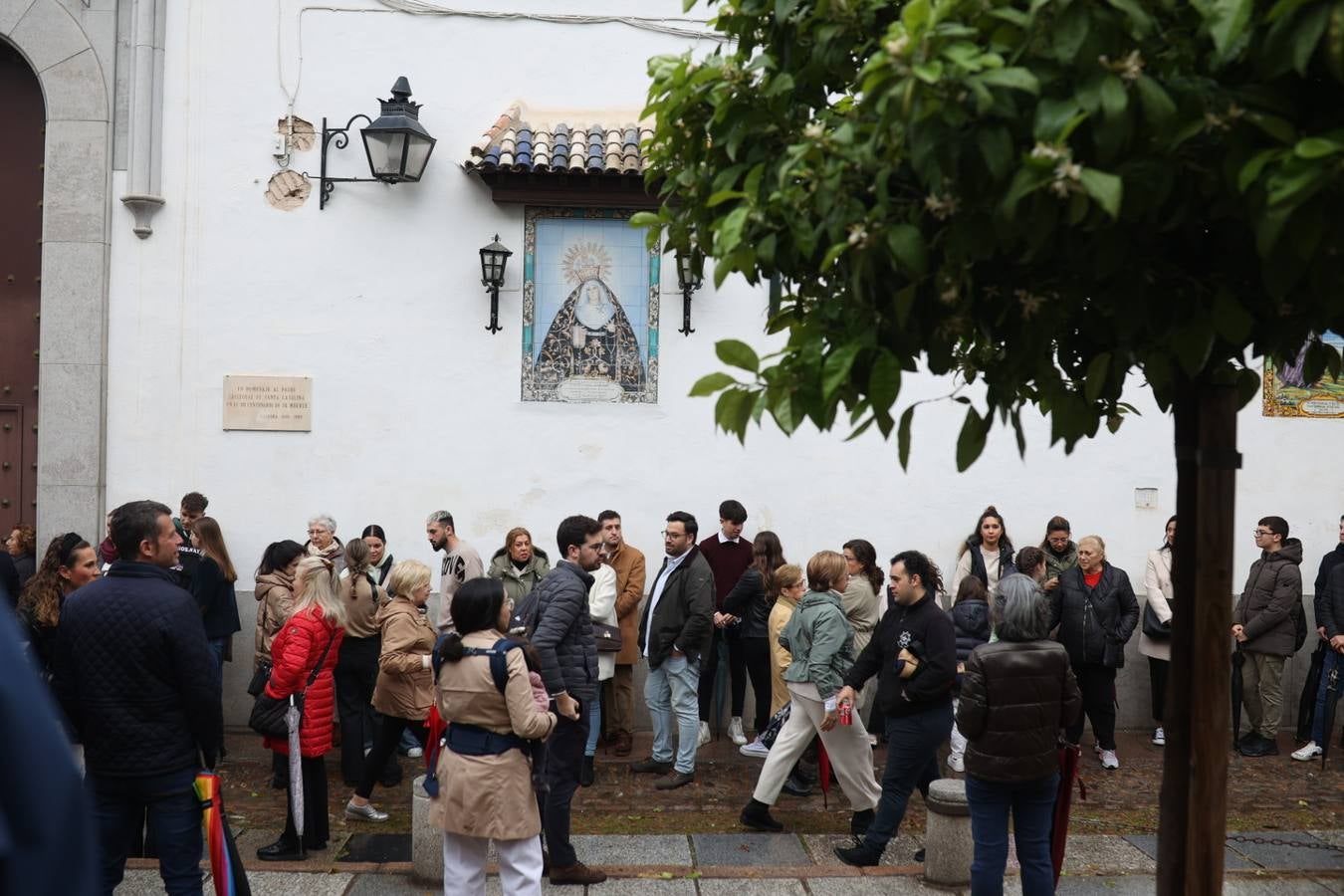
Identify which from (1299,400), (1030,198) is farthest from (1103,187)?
(1299,400)

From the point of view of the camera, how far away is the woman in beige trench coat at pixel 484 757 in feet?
17.8

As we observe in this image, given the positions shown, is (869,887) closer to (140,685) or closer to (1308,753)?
(140,685)

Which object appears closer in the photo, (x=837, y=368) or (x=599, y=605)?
(x=837, y=368)

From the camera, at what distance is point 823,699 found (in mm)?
7430

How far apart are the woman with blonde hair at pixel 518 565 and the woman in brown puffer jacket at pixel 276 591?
147 centimetres

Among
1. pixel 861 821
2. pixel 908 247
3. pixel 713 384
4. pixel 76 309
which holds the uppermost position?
pixel 76 309

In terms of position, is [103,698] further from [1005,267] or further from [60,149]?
[60,149]

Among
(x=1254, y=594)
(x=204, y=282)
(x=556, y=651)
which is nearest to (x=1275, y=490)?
(x=1254, y=594)

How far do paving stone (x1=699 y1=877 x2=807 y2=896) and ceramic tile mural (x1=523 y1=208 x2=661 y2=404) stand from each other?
4770mm

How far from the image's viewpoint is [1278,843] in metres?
7.59

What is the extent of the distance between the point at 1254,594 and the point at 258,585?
775 cm

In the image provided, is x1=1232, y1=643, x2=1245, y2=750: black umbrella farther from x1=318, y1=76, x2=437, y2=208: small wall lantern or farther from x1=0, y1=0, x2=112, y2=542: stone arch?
x1=0, y1=0, x2=112, y2=542: stone arch

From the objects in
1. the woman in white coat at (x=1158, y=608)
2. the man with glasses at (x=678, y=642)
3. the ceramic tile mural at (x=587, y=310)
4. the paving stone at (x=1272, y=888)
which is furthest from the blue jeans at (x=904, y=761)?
the ceramic tile mural at (x=587, y=310)

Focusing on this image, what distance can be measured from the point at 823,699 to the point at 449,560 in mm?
3485
